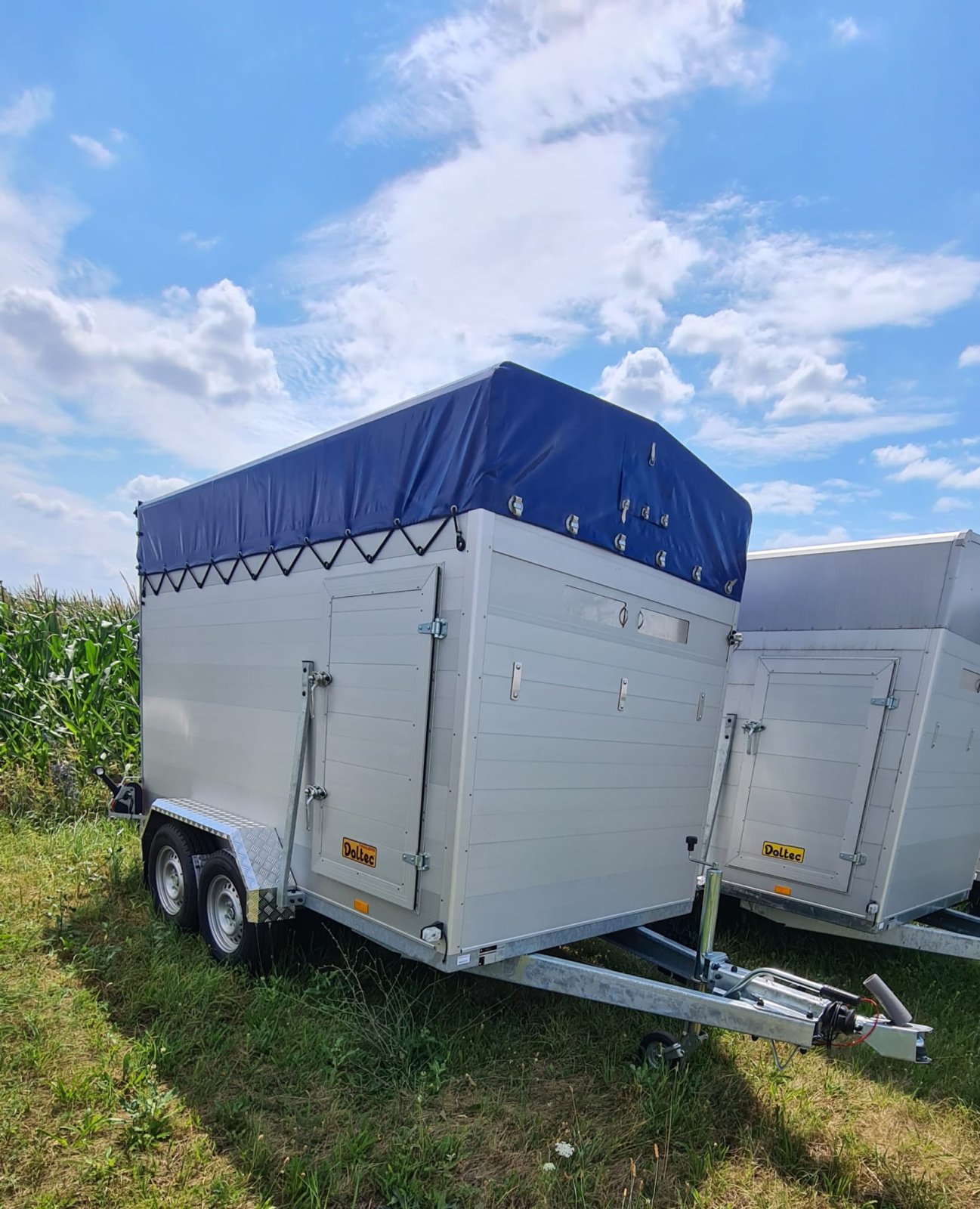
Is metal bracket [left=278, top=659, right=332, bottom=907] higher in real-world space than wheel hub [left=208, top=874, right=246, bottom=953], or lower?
higher

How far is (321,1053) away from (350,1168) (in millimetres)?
716

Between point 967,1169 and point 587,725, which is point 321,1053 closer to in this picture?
point 587,725

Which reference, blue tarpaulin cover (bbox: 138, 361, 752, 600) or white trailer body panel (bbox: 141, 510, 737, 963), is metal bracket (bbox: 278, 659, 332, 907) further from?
blue tarpaulin cover (bbox: 138, 361, 752, 600)

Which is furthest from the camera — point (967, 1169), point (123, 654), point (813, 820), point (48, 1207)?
point (123, 654)

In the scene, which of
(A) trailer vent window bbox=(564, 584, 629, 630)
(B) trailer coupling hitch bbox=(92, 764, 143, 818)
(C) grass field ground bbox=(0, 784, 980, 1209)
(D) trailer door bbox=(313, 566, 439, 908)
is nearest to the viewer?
(C) grass field ground bbox=(0, 784, 980, 1209)

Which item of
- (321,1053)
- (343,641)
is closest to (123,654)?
(343,641)

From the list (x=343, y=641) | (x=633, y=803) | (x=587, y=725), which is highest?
(x=343, y=641)

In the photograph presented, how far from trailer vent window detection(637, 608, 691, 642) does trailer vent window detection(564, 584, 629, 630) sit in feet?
0.53

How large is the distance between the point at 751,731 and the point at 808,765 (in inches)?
18.8

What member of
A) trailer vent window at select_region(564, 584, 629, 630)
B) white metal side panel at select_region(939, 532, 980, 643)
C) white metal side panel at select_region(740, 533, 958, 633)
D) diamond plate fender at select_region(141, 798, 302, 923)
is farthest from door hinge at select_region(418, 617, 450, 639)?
white metal side panel at select_region(939, 532, 980, 643)

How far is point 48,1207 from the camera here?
104 inches

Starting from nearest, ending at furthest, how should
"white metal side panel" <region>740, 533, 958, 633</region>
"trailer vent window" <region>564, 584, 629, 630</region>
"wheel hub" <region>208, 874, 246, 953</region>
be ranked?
"trailer vent window" <region>564, 584, 629, 630</region>, "wheel hub" <region>208, 874, 246, 953</region>, "white metal side panel" <region>740, 533, 958, 633</region>

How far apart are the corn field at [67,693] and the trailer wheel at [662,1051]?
256 inches

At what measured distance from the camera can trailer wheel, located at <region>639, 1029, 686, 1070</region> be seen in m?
3.53
